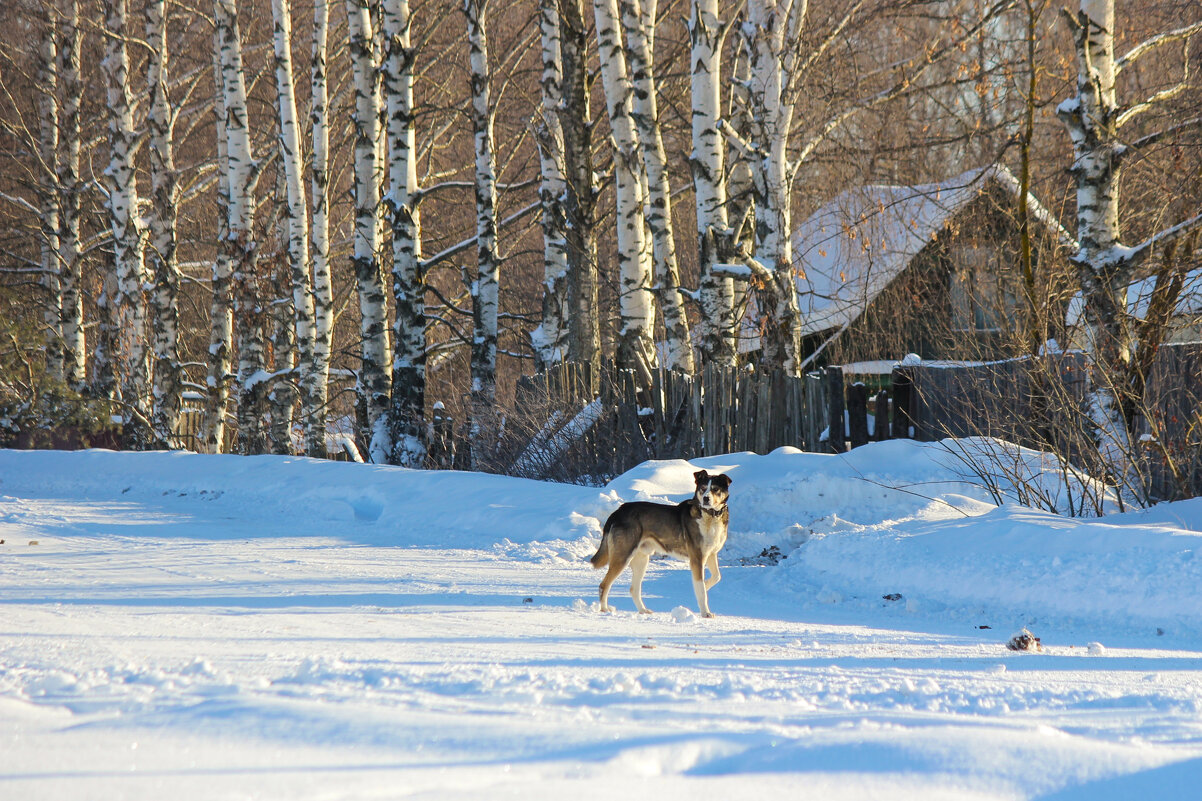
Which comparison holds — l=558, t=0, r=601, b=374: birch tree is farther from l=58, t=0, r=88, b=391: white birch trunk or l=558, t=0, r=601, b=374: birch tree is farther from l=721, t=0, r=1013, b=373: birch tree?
l=58, t=0, r=88, b=391: white birch trunk

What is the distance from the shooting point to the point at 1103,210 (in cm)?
939

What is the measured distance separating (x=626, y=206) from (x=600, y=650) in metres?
9.75

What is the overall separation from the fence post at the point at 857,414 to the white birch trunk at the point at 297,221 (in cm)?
931

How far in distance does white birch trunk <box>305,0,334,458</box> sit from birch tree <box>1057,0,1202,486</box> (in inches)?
472

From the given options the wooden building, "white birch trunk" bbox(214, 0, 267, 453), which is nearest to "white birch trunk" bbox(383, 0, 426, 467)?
"white birch trunk" bbox(214, 0, 267, 453)

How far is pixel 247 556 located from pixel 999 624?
5.85m

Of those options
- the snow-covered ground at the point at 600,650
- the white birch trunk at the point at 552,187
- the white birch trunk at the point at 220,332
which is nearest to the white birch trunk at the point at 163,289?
the white birch trunk at the point at 220,332

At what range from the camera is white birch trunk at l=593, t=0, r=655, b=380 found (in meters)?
13.7

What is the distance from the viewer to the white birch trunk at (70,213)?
21844mm


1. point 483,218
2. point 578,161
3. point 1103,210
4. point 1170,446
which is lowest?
point 1170,446

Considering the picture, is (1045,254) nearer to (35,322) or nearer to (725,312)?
(725,312)

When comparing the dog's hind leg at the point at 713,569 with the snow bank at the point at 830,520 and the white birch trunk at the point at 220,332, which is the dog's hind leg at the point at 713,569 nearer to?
the snow bank at the point at 830,520

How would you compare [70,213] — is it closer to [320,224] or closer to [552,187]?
[320,224]

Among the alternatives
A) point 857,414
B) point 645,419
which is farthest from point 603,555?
point 857,414
